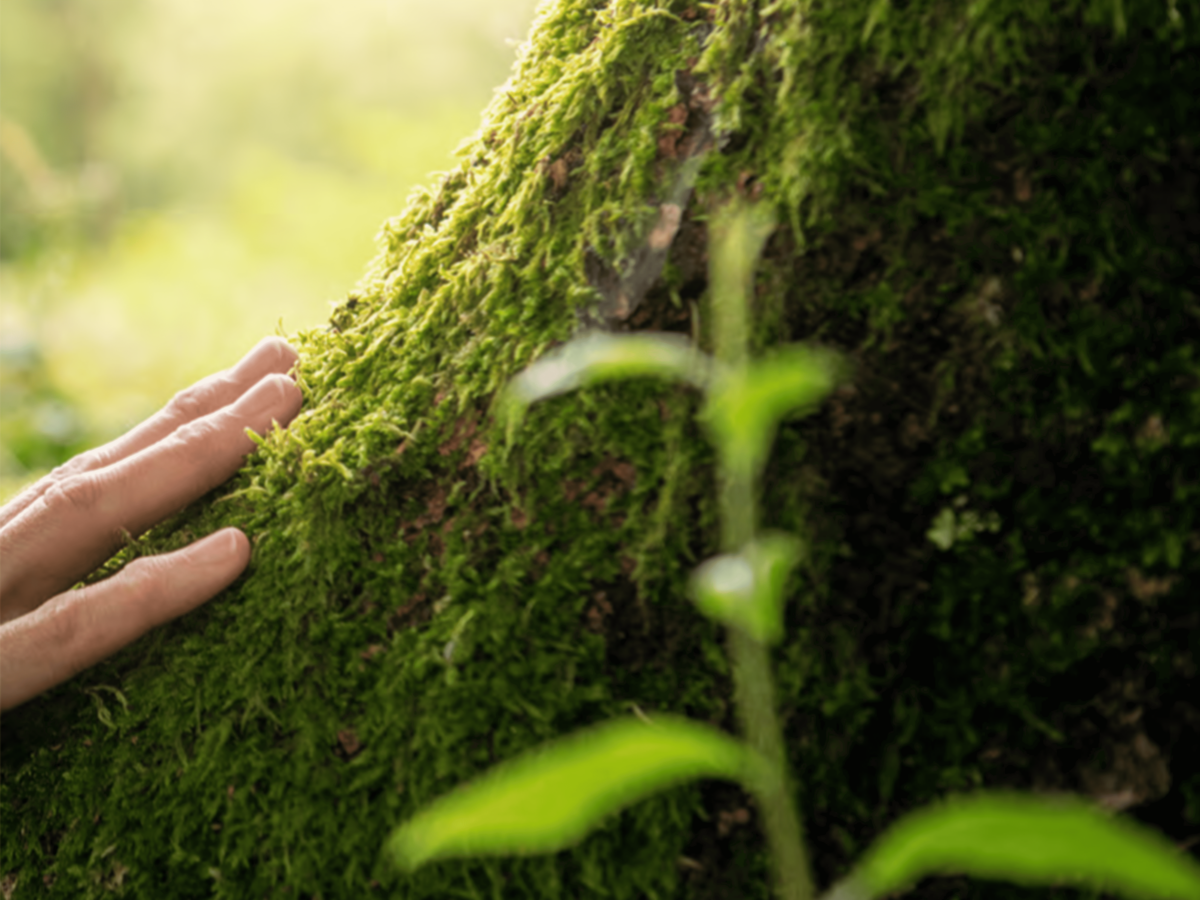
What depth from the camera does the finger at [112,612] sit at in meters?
1.24

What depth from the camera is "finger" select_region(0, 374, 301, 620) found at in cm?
139

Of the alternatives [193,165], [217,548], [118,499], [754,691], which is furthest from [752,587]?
[193,165]

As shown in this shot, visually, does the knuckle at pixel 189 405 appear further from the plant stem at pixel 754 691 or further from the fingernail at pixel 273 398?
the plant stem at pixel 754 691

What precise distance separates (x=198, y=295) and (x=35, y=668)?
940cm

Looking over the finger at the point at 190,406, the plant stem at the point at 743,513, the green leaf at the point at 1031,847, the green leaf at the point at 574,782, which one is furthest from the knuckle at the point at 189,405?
the green leaf at the point at 1031,847

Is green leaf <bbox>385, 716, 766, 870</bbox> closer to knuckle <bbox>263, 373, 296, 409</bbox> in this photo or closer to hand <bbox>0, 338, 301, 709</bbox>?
hand <bbox>0, 338, 301, 709</bbox>

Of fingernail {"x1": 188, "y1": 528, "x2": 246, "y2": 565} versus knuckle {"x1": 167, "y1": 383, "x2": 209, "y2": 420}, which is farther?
knuckle {"x1": 167, "y1": 383, "x2": 209, "y2": 420}

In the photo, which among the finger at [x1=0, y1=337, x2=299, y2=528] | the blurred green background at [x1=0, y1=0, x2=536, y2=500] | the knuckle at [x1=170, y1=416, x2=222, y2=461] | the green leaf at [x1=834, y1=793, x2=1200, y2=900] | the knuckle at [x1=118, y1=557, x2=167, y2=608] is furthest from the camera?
the blurred green background at [x1=0, y1=0, x2=536, y2=500]

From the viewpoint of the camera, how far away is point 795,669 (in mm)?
912

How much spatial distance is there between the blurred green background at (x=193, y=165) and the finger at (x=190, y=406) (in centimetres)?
403

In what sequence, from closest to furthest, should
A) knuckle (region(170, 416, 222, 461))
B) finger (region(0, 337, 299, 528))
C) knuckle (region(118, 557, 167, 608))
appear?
knuckle (region(118, 557, 167, 608)) → knuckle (region(170, 416, 222, 461)) → finger (region(0, 337, 299, 528))

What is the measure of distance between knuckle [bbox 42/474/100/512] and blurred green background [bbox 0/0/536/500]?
4.21 meters

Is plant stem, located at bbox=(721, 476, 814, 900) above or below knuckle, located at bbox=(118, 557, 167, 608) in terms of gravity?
below

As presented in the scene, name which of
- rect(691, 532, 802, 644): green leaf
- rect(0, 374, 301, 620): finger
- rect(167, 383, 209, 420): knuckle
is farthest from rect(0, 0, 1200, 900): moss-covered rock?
rect(167, 383, 209, 420): knuckle
